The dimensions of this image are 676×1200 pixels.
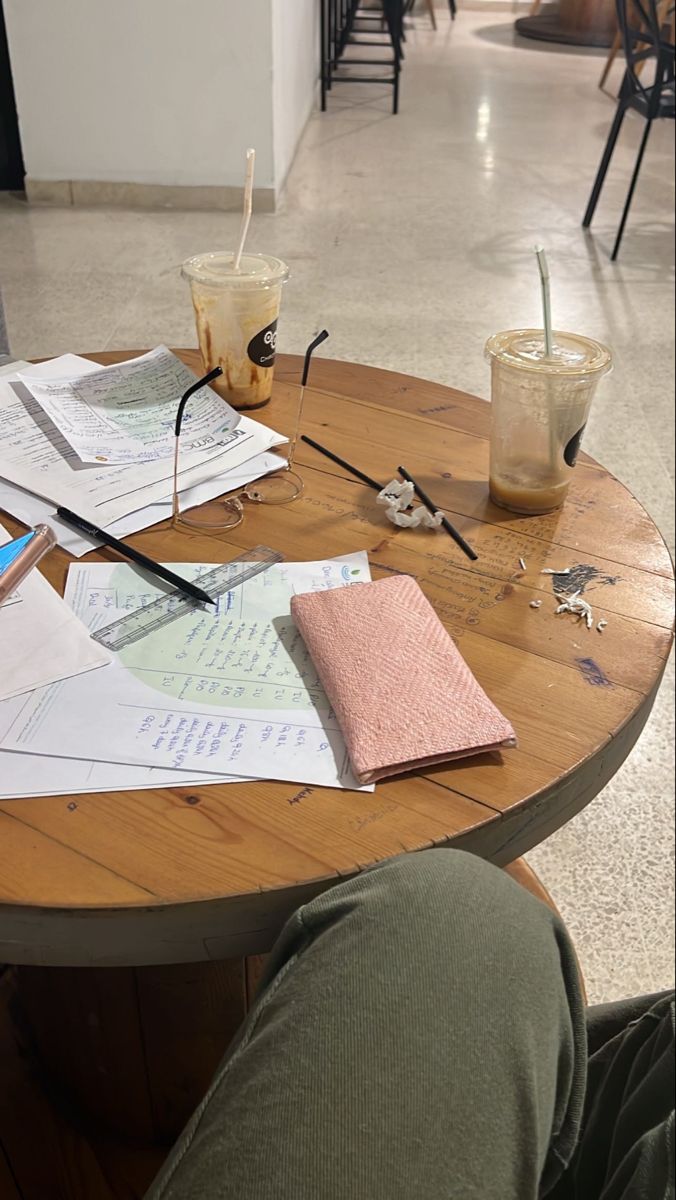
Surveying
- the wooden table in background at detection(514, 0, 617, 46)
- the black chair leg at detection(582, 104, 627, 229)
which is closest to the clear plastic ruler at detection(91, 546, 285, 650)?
the black chair leg at detection(582, 104, 627, 229)

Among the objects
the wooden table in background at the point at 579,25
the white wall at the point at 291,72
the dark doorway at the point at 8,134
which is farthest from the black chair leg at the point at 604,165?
the wooden table in background at the point at 579,25

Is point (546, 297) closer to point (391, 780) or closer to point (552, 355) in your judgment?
point (552, 355)

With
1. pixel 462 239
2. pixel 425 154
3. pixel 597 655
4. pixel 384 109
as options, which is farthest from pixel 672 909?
pixel 384 109

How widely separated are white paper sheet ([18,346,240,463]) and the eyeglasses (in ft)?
0.23

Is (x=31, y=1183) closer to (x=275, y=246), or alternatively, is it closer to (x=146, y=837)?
(x=146, y=837)

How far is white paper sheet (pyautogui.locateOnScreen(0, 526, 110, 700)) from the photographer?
709 millimetres

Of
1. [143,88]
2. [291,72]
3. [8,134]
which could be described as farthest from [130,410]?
[291,72]

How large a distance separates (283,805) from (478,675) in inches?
7.5

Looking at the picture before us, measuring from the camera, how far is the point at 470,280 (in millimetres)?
3334

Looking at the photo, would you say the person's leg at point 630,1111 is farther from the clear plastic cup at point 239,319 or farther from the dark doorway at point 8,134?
the dark doorway at point 8,134

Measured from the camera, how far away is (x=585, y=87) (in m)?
6.20

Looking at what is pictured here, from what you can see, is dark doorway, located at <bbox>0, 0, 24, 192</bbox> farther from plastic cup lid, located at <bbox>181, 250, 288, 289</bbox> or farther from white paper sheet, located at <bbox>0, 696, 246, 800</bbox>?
white paper sheet, located at <bbox>0, 696, 246, 800</bbox>

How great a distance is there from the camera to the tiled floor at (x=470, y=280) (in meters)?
1.41

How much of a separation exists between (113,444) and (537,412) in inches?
16.4
